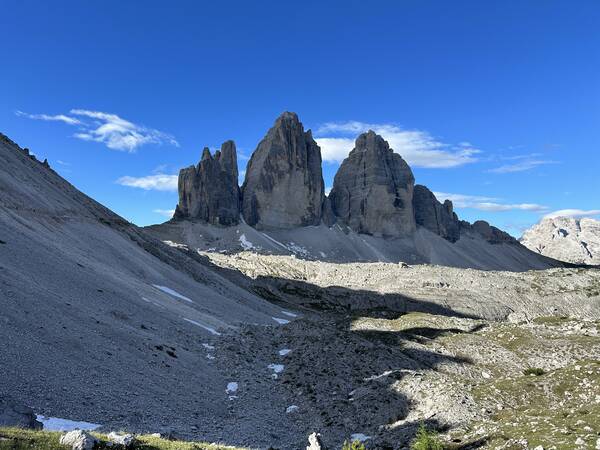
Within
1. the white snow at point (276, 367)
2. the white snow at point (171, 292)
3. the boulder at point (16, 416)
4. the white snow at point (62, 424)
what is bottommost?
the white snow at point (276, 367)

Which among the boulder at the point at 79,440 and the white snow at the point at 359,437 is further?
the white snow at the point at 359,437

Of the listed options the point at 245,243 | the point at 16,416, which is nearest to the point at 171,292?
the point at 16,416

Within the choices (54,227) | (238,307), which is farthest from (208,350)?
(54,227)

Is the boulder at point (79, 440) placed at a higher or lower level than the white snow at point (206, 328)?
higher

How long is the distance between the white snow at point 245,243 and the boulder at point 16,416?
503ft

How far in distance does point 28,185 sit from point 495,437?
75.7 m

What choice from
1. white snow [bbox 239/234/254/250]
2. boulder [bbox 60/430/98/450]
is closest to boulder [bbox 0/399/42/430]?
boulder [bbox 60/430/98/450]

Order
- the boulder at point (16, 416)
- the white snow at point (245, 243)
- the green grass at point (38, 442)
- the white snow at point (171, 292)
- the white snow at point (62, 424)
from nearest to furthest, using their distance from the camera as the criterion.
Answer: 1. the green grass at point (38, 442)
2. the boulder at point (16, 416)
3. the white snow at point (62, 424)
4. the white snow at point (171, 292)
5. the white snow at point (245, 243)

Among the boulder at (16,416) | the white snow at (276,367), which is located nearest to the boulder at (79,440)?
the boulder at (16,416)

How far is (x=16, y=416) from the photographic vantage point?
56.0 ft

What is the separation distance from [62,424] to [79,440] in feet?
28.7

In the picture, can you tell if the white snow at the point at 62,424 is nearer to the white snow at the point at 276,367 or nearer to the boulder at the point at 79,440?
the boulder at the point at 79,440

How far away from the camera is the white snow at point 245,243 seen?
6788 inches

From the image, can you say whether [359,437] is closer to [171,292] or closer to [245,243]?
[171,292]
